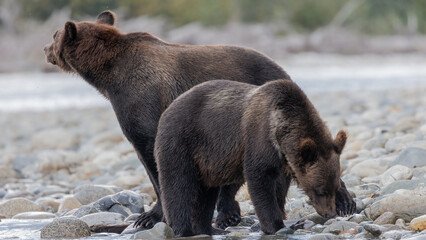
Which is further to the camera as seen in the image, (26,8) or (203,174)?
(26,8)

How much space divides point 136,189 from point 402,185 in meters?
3.13

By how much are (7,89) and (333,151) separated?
93.2 feet

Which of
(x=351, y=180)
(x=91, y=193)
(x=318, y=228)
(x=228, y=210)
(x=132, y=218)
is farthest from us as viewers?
(x=91, y=193)

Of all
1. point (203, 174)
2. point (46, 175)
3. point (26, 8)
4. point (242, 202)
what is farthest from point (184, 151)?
point (26, 8)

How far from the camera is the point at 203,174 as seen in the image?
622 cm

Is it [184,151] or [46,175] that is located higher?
[184,151]

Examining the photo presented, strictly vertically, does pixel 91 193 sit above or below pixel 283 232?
below

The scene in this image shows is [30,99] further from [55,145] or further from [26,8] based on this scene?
[26,8]

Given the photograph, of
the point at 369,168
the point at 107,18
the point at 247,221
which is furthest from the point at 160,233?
the point at 369,168

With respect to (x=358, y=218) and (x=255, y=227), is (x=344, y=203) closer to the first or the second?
(x=358, y=218)

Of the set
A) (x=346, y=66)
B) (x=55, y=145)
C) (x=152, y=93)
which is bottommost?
(x=346, y=66)

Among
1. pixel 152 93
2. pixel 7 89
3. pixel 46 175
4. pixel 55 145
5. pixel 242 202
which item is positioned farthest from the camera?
pixel 7 89

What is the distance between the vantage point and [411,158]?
27.0 feet

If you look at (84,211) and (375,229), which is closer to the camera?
(375,229)
